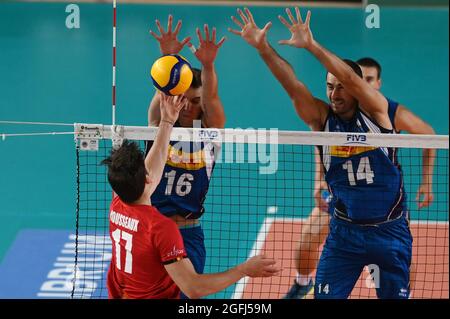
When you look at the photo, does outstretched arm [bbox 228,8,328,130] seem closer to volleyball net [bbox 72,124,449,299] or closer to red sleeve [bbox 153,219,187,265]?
volleyball net [bbox 72,124,449,299]

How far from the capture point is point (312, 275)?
9625 mm

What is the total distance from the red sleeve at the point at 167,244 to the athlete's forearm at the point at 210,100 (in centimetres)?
217

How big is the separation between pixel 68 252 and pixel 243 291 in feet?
7.55

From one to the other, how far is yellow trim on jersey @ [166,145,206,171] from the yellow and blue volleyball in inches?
28.1

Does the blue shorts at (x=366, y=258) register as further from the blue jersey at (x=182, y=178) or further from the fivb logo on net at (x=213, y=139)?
the blue jersey at (x=182, y=178)

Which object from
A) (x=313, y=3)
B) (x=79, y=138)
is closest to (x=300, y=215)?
(x=79, y=138)

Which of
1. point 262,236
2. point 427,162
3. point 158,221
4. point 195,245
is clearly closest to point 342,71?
point 427,162

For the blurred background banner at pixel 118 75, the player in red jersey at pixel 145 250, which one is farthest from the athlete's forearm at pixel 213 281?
the blurred background banner at pixel 118 75

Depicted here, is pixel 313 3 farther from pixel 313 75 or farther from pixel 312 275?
pixel 312 275

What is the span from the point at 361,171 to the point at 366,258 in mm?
840

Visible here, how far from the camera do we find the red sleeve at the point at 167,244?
592 centimetres

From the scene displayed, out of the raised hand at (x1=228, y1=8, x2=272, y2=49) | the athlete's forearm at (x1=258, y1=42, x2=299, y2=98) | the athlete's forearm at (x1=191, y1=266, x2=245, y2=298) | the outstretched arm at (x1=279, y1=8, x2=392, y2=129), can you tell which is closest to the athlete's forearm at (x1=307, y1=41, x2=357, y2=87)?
the outstretched arm at (x1=279, y1=8, x2=392, y2=129)

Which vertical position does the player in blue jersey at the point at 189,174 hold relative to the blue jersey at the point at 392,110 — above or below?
below

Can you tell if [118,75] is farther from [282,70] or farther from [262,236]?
[282,70]
